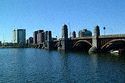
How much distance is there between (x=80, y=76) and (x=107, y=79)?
5.90m

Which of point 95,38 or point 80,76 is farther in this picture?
point 95,38

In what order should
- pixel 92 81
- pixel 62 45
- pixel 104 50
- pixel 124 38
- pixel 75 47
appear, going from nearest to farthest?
pixel 92 81 < pixel 124 38 < pixel 104 50 < pixel 75 47 < pixel 62 45

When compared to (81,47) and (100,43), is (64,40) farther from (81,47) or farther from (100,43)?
(100,43)

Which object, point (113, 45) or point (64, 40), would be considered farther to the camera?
point (64, 40)

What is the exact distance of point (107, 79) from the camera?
1907 inches

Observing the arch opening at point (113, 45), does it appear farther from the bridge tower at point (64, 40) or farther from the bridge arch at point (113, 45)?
the bridge tower at point (64, 40)

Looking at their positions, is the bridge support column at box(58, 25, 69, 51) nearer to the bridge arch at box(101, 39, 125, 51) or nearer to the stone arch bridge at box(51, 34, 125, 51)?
the stone arch bridge at box(51, 34, 125, 51)

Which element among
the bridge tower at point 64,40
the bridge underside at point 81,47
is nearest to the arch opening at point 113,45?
the bridge underside at point 81,47

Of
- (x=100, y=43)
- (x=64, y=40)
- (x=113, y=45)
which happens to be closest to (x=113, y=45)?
(x=113, y=45)

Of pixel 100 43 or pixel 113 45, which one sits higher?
pixel 100 43

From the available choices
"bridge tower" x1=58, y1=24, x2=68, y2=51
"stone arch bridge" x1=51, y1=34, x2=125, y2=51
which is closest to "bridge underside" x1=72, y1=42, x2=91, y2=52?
"stone arch bridge" x1=51, y1=34, x2=125, y2=51

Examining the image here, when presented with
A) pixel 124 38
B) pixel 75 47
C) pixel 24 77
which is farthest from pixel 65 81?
pixel 75 47

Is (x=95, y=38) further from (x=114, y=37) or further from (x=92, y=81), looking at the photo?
(x=92, y=81)

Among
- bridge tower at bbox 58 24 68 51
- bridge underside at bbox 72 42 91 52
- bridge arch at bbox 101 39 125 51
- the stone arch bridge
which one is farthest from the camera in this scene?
bridge tower at bbox 58 24 68 51
